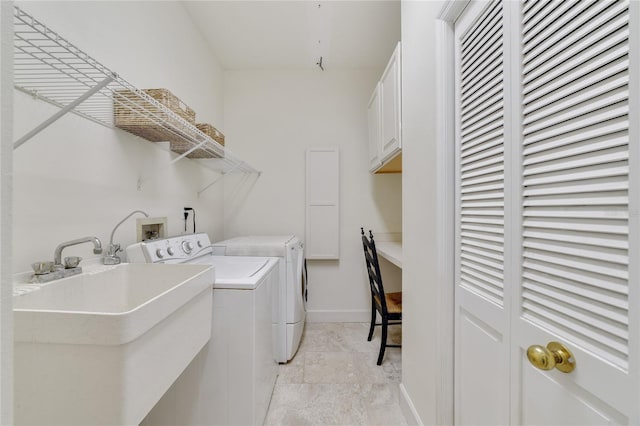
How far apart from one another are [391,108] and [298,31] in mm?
1197

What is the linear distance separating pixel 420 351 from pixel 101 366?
1.31 meters

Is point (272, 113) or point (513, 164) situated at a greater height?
point (272, 113)

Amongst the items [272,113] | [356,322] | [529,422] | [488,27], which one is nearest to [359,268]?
[356,322]

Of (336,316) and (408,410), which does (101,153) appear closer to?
(408,410)

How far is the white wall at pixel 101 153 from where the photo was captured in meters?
0.97

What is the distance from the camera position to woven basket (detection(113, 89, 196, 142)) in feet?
4.00

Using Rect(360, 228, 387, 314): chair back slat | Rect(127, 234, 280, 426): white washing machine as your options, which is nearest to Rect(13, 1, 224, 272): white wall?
Rect(127, 234, 280, 426): white washing machine

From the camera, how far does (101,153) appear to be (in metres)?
A: 1.28

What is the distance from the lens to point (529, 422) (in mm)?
707

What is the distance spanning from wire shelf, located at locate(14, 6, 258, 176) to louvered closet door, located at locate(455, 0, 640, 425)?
4.03 feet

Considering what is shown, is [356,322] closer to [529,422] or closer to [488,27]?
[529,422]

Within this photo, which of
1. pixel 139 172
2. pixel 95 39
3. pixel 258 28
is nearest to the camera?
pixel 95 39

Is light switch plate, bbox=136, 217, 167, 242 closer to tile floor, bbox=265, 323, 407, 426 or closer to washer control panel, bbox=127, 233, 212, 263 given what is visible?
washer control panel, bbox=127, 233, 212, 263

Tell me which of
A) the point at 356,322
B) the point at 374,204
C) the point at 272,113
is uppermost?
the point at 272,113
